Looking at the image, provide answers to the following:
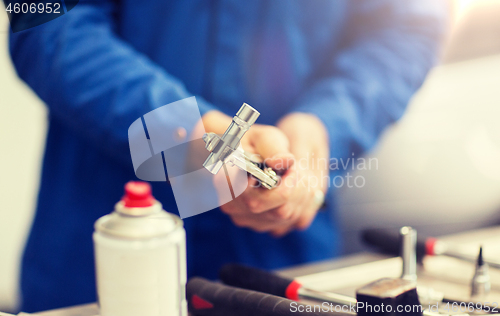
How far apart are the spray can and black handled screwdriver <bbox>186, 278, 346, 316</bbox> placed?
8 centimetres

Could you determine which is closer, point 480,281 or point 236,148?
point 236,148

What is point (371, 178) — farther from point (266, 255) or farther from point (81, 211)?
point (81, 211)

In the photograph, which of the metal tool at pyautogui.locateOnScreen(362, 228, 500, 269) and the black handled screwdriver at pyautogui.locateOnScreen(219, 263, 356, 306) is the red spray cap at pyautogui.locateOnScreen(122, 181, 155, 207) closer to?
the black handled screwdriver at pyautogui.locateOnScreen(219, 263, 356, 306)

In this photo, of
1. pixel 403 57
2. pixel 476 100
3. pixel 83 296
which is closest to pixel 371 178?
pixel 476 100

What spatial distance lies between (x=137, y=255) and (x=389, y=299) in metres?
0.18

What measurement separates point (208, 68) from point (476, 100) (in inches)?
38.4

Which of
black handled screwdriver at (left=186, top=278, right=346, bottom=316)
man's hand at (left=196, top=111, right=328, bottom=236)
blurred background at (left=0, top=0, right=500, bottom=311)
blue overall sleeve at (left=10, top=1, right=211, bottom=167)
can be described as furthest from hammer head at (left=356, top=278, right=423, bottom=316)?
blurred background at (left=0, top=0, right=500, bottom=311)

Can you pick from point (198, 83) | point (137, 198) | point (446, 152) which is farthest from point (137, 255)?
point (446, 152)

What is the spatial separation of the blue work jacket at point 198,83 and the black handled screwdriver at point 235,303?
0.52ft

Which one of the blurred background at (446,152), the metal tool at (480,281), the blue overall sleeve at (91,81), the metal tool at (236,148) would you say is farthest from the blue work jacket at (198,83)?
the blurred background at (446,152)

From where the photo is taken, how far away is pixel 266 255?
610 millimetres

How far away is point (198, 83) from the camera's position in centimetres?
54

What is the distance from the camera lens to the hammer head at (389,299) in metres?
0.30

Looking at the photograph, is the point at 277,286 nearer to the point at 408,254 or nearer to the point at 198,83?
the point at 408,254
